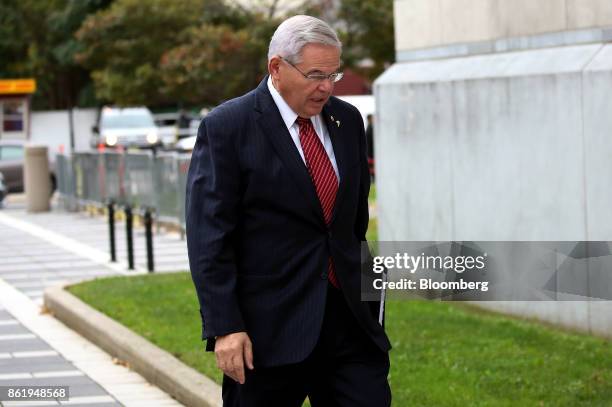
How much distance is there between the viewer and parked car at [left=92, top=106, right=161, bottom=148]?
42.5m

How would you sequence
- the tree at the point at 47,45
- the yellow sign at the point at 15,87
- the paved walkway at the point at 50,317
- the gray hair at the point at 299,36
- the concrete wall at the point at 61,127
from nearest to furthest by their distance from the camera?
the gray hair at the point at 299,36 → the paved walkway at the point at 50,317 → the yellow sign at the point at 15,87 → the concrete wall at the point at 61,127 → the tree at the point at 47,45

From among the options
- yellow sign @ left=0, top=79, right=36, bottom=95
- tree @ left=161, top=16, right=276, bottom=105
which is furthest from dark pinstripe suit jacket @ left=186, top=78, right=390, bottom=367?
yellow sign @ left=0, top=79, right=36, bottom=95

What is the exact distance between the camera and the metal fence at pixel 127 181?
20172 mm

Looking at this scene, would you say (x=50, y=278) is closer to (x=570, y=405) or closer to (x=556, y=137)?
(x=556, y=137)

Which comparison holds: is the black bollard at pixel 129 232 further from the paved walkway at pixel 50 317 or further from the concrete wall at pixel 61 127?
the concrete wall at pixel 61 127

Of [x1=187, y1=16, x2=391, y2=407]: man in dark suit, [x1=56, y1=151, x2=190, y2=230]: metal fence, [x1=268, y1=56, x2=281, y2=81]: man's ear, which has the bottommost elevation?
[x1=56, y1=151, x2=190, y2=230]: metal fence

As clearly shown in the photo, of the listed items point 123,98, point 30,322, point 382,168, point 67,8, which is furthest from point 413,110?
point 67,8

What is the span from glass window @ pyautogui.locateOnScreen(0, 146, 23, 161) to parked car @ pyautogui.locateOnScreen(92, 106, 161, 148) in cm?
1020

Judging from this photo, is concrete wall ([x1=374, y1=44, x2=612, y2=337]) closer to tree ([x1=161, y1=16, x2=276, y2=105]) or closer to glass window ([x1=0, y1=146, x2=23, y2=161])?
glass window ([x1=0, y1=146, x2=23, y2=161])

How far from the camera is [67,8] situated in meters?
52.2

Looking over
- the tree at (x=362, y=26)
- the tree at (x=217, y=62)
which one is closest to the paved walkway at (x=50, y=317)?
the tree at (x=217, y=62)

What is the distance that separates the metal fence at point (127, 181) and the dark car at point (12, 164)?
361 centimetres

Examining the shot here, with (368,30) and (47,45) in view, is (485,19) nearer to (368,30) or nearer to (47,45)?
(368,30)

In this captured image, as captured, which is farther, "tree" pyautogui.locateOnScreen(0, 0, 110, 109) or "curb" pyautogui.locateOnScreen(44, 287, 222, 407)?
"tree" pyautogui.locateOnScreen(0, 0, 110, 109)
